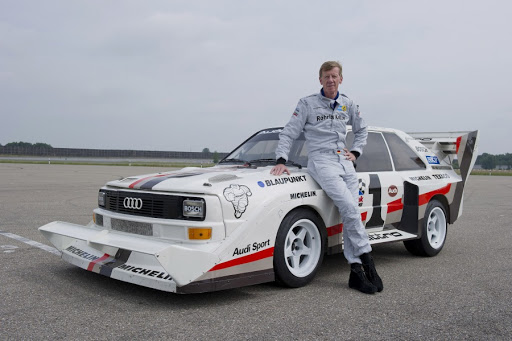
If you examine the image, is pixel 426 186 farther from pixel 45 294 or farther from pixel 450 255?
pixel 45 294

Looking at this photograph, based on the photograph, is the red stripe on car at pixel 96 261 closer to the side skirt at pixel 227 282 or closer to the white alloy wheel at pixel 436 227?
the side skirt at pixel 227 282

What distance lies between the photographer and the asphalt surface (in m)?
3.16

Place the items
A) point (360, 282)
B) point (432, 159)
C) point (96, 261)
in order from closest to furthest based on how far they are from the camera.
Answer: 1. point (96, 261)
2. point (360, 282)
3. point (432, 159)

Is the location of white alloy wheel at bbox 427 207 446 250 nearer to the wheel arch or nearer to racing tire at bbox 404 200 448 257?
racing tire at bbox 404 200 448 257

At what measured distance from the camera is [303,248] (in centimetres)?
440

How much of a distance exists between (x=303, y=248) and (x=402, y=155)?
217cm

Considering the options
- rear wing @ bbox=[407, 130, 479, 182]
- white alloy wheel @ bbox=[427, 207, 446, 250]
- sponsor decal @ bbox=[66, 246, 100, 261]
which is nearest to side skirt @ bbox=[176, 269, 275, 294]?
sponsor decal @ bbox=[66, 246, 100, 261]

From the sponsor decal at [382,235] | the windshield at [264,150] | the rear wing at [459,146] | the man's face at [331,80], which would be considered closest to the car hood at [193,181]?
the windshield at [264,150]

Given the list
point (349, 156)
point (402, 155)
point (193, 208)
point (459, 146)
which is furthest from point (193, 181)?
point (459, 146)

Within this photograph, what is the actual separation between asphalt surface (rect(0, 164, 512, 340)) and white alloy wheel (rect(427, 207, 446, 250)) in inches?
15.2

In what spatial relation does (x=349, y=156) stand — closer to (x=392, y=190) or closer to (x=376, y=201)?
(x=376, y=201)

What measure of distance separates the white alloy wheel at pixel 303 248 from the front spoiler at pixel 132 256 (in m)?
0.88

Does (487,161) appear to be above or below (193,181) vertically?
below

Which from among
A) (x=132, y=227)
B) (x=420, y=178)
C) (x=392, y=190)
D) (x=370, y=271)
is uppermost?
(x=420, y=178)
